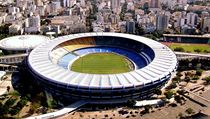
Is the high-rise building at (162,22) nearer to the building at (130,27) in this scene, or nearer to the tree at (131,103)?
the building at (130,27)

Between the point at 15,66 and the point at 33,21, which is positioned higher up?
the point at 33,21

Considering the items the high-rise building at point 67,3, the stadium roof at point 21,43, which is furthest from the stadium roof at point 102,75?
the high-rise building at point 67,3

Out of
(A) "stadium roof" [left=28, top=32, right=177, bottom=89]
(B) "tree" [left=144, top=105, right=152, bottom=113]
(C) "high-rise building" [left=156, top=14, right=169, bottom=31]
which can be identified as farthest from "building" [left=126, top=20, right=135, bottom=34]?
(B) "tree" [left=144, top=105, right=152, bottom=113]

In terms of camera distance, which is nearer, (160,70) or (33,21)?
(160,70)

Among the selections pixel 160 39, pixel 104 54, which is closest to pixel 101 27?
pixel 160 39

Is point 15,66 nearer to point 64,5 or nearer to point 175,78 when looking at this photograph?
point 175,78

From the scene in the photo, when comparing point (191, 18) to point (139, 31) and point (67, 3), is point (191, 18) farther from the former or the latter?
point (67, 3)

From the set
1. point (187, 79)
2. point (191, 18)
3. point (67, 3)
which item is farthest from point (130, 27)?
point (67, 3)
